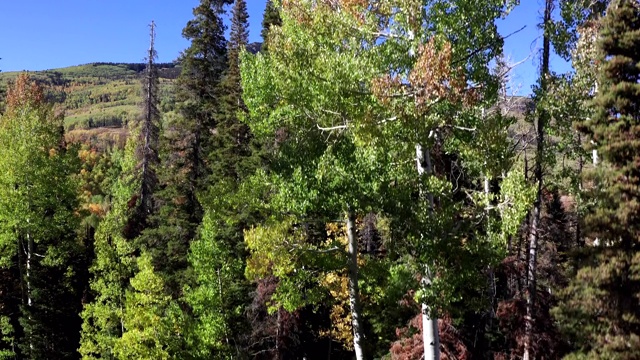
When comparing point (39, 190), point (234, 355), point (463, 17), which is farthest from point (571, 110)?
point (39, 190)

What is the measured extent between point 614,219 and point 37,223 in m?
25.6

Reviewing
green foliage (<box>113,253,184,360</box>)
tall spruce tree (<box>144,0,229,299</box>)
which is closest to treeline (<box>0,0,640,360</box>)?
green foliage (<box>113,253,184,360</box>)

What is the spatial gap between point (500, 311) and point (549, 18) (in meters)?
9.18

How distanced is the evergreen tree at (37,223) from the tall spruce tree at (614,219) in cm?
2458

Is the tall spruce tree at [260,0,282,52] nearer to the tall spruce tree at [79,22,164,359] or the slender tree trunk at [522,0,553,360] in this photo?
→ the tall spruce tree at [79,22,164,359]

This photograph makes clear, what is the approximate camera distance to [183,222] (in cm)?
2523

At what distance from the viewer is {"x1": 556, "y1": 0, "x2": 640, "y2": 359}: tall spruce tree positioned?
352 inches

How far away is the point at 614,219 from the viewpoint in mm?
9047

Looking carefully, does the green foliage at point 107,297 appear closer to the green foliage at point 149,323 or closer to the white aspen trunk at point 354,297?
the green foliage at point 149,323

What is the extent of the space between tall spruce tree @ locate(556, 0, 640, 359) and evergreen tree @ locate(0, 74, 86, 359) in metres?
24.6

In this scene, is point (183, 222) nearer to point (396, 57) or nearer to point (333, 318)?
point (333, 318)

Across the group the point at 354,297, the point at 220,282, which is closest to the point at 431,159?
the point at 354,297

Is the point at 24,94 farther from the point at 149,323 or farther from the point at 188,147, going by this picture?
the point at 149,323

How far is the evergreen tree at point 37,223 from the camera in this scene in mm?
24375
